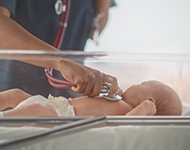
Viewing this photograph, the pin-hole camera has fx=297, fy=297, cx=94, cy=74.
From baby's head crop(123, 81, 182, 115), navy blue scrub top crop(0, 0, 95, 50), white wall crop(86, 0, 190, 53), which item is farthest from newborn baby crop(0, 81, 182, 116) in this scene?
white wall crop(86, 0, 190, 53)

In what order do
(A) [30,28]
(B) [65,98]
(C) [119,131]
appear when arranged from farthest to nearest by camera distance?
(A) [30,28] → (B) [65,98] → (C) [119,131]

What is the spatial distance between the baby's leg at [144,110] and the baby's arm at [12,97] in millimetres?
228

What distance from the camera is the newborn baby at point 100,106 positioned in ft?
1.93

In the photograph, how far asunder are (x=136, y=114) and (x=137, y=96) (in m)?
0.11

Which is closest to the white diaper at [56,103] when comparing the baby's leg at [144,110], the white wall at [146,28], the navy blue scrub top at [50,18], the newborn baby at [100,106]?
the newborn baby at [100,106]

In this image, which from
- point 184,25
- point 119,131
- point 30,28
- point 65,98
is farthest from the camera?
point 184,25

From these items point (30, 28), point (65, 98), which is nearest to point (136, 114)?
point (65, 98)

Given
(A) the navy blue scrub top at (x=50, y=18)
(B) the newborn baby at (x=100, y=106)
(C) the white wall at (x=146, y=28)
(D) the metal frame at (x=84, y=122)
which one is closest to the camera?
(D) the metal frame at (x=84, y=122)

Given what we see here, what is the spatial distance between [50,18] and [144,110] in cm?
77

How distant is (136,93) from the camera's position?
69 centimetres

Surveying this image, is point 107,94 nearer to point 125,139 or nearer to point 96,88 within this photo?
point 96,88

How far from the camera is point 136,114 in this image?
1.93ft

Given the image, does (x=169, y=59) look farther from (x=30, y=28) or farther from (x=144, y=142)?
→ (x=30, y=28)

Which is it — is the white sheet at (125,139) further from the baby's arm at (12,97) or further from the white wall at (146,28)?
the white wall at (146,28)
